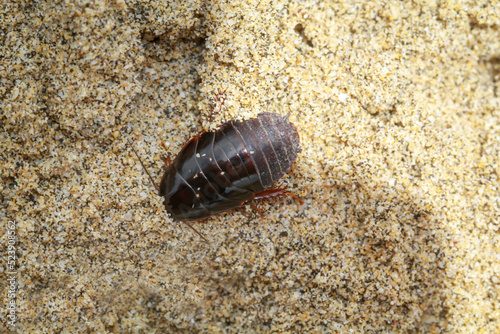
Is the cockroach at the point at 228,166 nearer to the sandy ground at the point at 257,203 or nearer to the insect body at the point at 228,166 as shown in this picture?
the insect body at the point at 228,166

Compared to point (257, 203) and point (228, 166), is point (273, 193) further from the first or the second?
point (228, 166)

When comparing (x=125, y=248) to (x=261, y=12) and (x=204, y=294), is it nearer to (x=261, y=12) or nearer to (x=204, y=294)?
(x=204, y=294)

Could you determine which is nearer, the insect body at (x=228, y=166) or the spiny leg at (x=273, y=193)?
the insect body at (x=228, y=166)

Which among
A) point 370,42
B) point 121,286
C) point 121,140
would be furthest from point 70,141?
point 370,42

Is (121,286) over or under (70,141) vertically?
under

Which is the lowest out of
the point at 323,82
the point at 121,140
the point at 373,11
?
the point at 121,140

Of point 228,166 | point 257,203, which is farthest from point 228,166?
point 257,203

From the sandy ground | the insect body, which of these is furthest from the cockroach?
the sandy ground

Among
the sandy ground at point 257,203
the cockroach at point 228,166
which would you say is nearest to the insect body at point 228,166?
the cockroach at point 228,166
